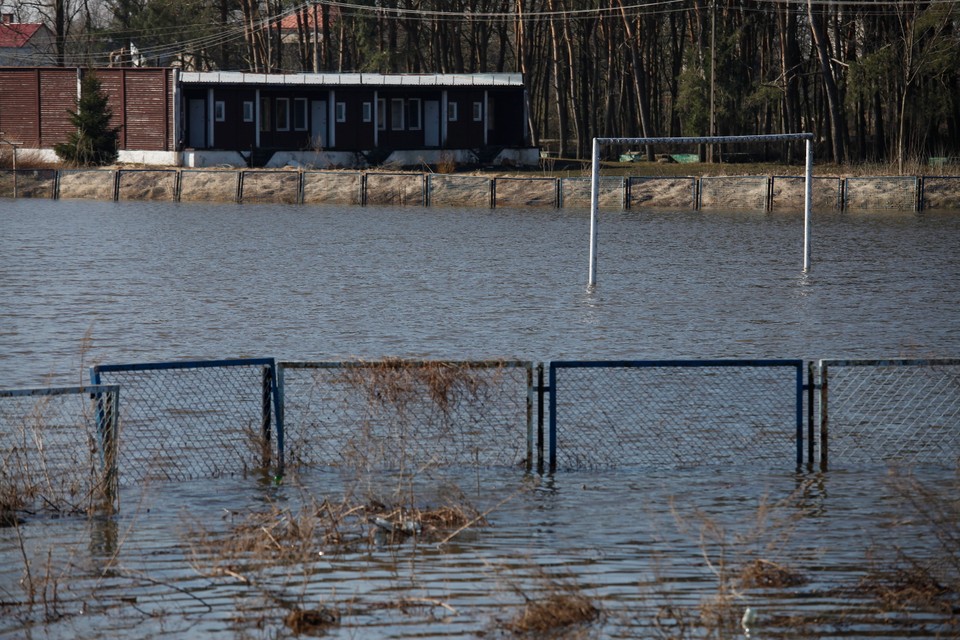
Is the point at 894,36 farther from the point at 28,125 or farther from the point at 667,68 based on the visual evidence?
the point at 28,125

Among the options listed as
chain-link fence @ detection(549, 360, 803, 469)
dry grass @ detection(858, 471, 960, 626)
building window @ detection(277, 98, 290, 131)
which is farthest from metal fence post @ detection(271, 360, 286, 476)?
building window @ detection(277, 98, 290, 131)

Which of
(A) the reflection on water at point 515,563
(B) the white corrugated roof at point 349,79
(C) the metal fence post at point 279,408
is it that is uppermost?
(B) the white corrugated roof at point 349,79

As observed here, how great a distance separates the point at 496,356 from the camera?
60.6 feet

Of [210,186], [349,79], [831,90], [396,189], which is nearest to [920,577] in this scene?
[396,189]

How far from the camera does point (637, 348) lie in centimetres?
1969

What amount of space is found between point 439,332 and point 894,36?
164 feet

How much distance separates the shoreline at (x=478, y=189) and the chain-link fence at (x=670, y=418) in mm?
35252

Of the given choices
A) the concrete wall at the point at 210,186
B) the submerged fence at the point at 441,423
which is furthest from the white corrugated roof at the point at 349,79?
the submerged fence at the point at 441,423

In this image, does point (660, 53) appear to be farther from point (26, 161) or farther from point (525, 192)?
point (26, 161)

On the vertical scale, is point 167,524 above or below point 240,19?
below

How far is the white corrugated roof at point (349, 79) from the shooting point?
5953 cm

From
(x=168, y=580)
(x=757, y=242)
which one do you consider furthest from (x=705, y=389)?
(x=757, y=242)

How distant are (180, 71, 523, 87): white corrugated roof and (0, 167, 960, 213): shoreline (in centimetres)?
611

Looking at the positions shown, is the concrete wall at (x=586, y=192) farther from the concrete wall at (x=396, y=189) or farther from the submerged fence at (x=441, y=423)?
the submerged fence at (x=441, y=423)
